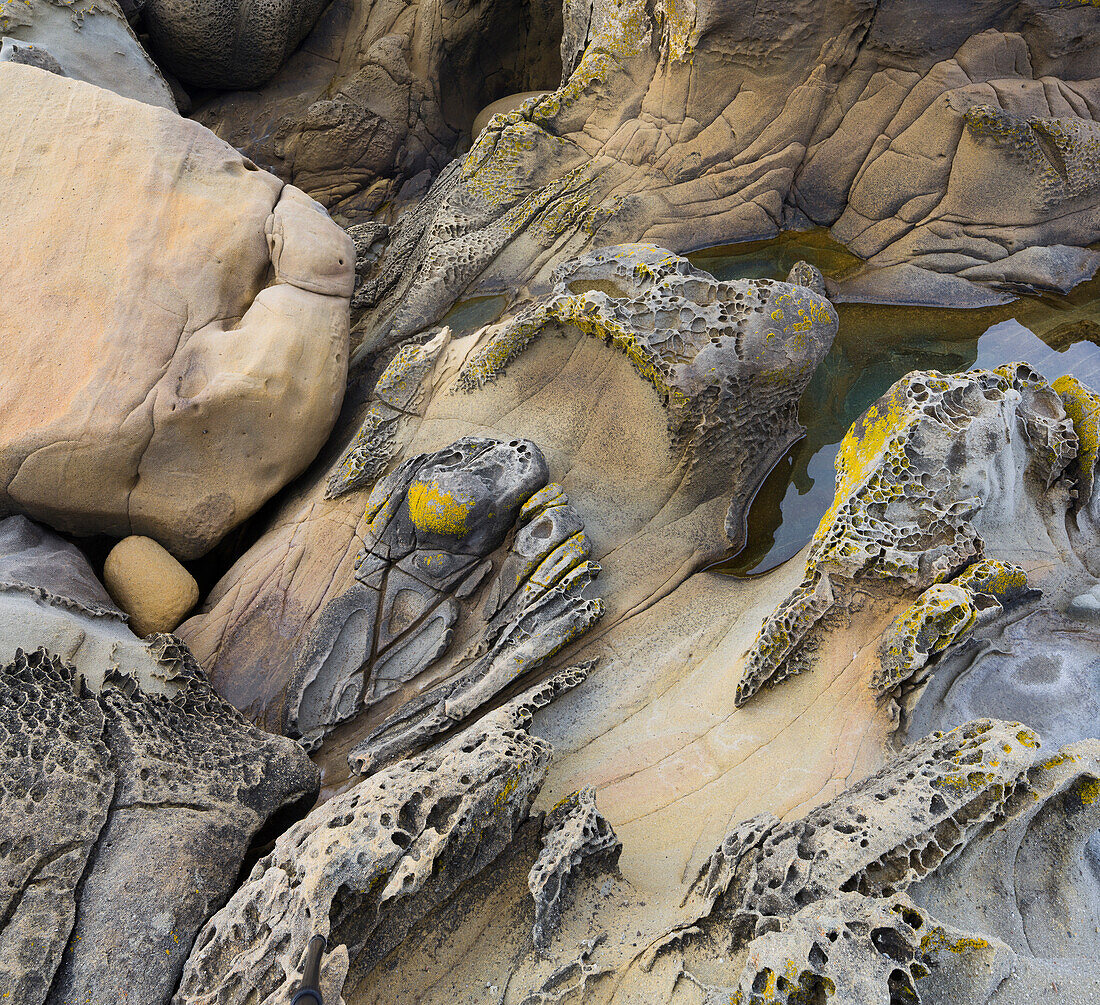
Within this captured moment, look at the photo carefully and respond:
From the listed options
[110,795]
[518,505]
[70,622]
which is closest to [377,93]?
[518,505]

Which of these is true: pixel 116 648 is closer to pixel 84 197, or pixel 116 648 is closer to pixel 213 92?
pixel 84 197

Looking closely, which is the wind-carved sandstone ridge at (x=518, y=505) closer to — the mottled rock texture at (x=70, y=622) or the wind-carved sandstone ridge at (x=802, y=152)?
the mottled rock texture at (x=70, y=622)

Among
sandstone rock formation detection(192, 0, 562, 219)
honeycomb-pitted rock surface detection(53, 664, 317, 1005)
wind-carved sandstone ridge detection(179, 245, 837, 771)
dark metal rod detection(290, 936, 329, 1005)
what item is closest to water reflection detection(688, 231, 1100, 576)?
wind-carved sandstone ridge detection(179, 245, 837, 771)

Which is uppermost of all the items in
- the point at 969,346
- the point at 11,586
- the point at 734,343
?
the point at 734,343

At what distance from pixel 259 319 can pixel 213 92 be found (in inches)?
175

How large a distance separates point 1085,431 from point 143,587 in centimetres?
411

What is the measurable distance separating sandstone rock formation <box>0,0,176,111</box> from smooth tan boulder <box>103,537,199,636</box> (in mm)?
3006

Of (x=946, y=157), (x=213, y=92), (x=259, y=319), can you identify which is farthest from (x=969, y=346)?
(x=213, y=92)

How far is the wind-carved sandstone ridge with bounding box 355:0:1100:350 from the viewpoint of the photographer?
15.1 ft

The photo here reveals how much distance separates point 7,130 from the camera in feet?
11.1

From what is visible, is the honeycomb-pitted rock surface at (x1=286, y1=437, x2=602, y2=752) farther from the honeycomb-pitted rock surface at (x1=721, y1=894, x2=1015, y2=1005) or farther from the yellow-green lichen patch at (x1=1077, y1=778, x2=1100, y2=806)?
the yellow-green lichen patch at (x1=1077, y1=778, x2=1100, y2=806)

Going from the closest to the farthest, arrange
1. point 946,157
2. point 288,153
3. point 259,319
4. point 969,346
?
point 259,319, point 969,346, point 946,157, point 288,153

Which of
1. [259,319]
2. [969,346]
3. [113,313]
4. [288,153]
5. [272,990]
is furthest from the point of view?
[288,153]

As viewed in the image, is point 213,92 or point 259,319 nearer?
point 259,319
